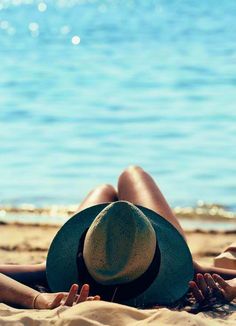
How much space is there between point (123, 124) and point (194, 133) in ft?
3.13

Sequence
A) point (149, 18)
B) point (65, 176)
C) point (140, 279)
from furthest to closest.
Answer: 1. point (149, 18)
2. point (65, 176)
3. point (140, 279)

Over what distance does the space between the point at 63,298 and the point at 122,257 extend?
29 cm

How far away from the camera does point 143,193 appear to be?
15.9ft

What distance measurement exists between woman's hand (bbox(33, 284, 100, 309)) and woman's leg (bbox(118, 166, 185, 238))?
105 centimetres

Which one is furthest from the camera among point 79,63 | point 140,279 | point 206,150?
point 79,63

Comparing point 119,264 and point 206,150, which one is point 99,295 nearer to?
point 119,264

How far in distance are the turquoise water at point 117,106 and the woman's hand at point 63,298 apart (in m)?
3.89

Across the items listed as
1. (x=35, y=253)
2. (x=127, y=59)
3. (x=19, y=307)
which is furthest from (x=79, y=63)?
(x=19, y=307)

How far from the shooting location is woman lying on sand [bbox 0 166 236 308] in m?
3.69

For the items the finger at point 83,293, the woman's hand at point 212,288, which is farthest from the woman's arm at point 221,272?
the finger at point 83,293

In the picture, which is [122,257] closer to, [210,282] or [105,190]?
[210,282]

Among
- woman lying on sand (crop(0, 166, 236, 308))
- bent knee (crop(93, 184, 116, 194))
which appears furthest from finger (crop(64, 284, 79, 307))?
bent knee (crop(93, 184, 116, 194))

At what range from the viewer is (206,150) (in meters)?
9.04

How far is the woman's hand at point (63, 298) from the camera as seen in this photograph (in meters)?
3.51
